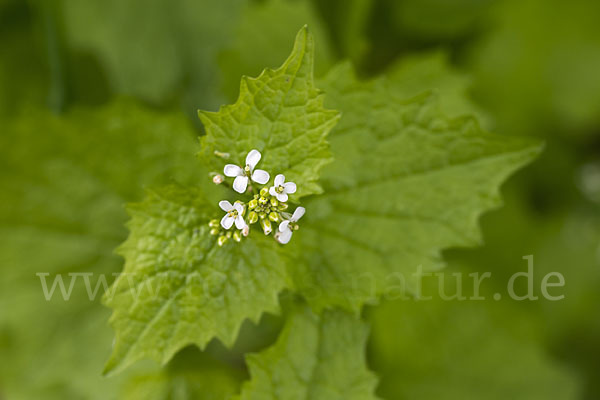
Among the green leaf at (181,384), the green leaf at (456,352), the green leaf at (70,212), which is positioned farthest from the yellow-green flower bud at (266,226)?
the green leaf at (456,352)

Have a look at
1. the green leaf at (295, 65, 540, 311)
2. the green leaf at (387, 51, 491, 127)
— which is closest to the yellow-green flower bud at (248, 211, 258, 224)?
the green leaf at (295, 65, 540, 311)

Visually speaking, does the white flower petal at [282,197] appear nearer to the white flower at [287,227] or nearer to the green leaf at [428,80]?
the white flower at [287,227]

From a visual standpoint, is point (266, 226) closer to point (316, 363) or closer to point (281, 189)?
point (281, 189)

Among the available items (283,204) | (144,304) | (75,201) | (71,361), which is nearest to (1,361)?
(71,361)

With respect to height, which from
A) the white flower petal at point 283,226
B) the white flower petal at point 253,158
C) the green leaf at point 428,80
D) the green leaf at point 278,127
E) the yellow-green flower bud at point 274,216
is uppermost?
the green leaf at point 428,80

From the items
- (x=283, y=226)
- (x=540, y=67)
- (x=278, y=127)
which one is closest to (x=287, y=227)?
(x=283, y=226)

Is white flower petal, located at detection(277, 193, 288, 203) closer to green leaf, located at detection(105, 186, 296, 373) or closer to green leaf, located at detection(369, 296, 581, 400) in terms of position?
green leaf, located at detection(105, 186, 296, 373)
